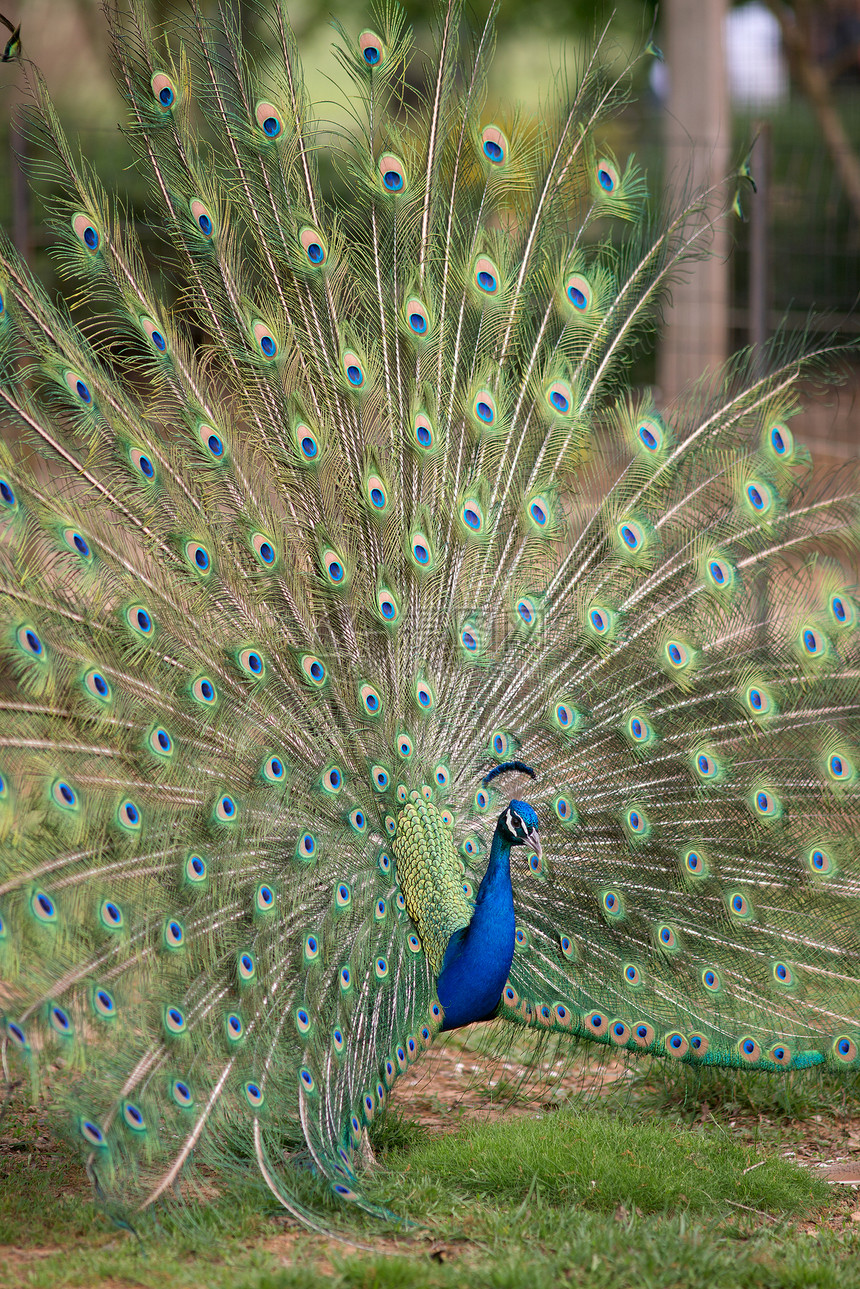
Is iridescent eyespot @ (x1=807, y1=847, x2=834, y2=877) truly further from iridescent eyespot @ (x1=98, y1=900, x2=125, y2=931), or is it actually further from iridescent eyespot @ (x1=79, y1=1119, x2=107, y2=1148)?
iridescent eyespot @ (x1=79, y1=1119, x2=107, y2=1148)

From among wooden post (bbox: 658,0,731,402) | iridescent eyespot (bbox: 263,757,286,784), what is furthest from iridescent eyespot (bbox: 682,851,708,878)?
wooden post (bbox: 658,0,731,402)

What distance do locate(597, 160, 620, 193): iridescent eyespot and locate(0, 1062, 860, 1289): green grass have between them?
9.11 feet

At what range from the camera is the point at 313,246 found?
12.2 feet

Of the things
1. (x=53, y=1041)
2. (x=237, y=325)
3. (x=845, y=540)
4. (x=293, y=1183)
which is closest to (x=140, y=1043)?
(x=53, y=1041)

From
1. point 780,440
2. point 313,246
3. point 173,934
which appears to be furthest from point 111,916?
point 780,440

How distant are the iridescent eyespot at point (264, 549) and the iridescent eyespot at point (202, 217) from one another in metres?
0.85

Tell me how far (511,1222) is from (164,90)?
3.04 meters

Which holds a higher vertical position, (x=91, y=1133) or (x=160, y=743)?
(x=160, y=743)

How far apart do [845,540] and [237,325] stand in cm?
188

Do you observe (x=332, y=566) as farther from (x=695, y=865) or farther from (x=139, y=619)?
(x=695, y=865)

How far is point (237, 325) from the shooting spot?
368 centimetres

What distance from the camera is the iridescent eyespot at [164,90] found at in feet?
11.4

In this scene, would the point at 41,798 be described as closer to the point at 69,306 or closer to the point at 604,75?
the point at 69,306

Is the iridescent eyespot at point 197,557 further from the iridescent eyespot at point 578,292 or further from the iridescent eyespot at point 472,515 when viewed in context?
the iridescent eyespot at point 578,292
